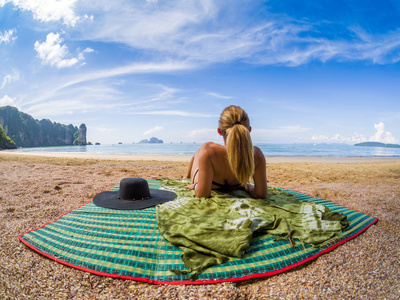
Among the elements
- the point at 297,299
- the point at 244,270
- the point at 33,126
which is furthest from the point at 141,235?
the point at 33,126

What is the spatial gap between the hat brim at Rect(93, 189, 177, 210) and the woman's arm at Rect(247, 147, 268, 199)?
3.78ft

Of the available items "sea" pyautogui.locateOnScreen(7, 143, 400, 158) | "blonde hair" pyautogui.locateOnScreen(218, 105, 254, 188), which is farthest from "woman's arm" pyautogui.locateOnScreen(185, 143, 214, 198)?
"sea" pyautogui.locateOnScreen(7, 143, 400, 158)

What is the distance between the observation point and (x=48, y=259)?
1.91m

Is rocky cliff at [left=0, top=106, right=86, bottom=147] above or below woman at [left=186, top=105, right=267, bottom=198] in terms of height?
above

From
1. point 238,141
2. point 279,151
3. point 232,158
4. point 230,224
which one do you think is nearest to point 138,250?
point 230,224

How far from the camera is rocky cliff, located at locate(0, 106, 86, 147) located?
9700 centimetres

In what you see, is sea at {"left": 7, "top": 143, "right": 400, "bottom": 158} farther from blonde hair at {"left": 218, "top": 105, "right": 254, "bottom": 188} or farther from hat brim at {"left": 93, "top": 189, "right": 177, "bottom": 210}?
blonde hair at {"left": 218, "top": 105, "right": 254, "bottom": 188}

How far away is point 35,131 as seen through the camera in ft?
349

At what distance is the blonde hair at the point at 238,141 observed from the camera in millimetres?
2439

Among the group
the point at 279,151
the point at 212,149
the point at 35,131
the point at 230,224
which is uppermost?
the point at 35,131

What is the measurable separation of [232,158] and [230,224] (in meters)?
0.74

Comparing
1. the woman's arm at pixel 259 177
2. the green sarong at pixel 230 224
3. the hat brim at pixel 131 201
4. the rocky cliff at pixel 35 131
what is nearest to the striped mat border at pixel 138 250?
the green sarong at pixel 230 224

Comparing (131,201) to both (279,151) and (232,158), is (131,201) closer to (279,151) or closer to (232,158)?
(232,158)

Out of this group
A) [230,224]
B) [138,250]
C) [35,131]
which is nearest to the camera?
[138,250]
